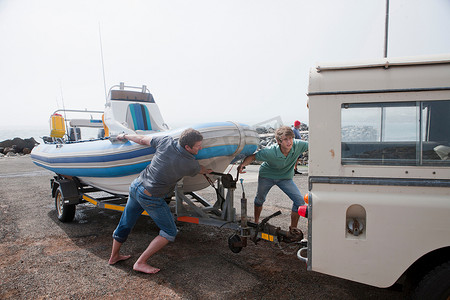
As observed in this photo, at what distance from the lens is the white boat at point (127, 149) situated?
4055 mm

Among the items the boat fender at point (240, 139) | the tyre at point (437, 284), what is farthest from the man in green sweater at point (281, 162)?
the tyre at point (437, 284)

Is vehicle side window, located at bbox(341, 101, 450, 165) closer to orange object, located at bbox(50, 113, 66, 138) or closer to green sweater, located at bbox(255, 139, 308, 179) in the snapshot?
green sweater, located at bbox(255, 139, 308, 179)

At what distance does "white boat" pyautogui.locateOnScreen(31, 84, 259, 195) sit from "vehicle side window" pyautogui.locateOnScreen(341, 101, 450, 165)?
178 cm

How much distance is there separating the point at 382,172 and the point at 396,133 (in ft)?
1.07

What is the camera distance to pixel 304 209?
9.51 feet

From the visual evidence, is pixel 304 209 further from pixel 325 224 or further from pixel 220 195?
pixel 220 195

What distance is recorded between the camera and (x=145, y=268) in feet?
12.2

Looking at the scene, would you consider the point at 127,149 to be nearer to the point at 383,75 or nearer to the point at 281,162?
the point at 281,162

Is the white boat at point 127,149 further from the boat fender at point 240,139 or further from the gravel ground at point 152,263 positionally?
the gravel ground at point 152,263

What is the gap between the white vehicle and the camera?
2.36 meters

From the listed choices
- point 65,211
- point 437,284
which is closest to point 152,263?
point 65,211

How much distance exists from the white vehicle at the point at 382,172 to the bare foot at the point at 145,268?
1.91 metres

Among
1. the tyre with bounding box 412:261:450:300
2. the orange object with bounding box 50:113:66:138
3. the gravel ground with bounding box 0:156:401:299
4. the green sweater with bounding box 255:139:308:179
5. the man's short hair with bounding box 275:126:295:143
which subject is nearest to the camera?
the tyre with bounding box 412:261:450:300

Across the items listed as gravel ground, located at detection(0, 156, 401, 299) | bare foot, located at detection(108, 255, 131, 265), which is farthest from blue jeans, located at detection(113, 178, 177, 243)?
gravel ground, located at detection(0, 156, 401, 299)
